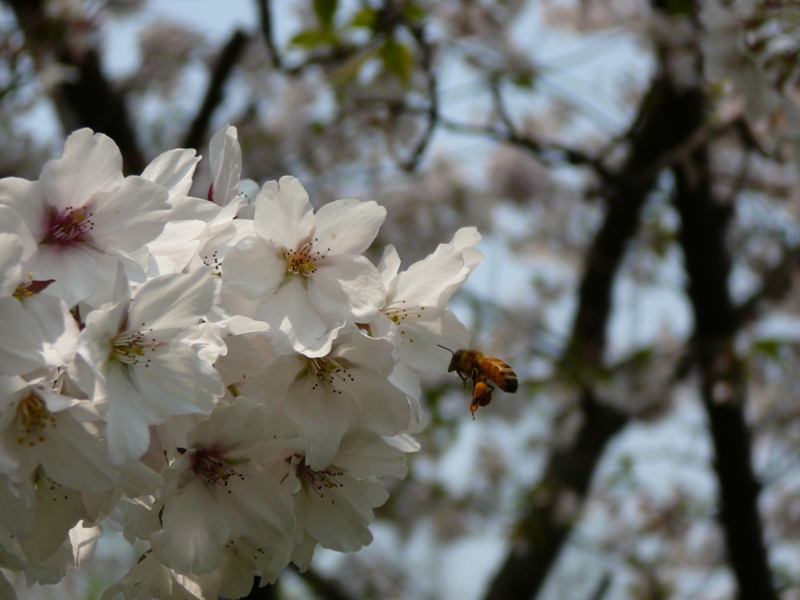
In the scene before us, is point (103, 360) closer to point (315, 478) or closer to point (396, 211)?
point (315, 478)

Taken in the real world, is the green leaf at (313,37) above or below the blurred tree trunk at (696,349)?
above

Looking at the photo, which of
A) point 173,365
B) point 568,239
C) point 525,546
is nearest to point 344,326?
point 173,365

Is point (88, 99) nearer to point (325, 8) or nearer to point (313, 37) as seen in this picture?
point (313, 37)

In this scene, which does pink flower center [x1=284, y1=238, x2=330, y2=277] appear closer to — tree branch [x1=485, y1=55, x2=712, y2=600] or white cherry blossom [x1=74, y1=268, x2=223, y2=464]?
white cherry blossom [x1=74, y1=268, x2=223, y2=464]

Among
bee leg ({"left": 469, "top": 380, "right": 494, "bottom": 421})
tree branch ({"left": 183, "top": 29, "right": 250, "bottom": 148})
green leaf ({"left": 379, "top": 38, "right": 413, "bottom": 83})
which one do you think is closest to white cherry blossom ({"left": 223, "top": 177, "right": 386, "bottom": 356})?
bee leg ({"left": 469, "top": 380, "right": 494, "bottom": 421})

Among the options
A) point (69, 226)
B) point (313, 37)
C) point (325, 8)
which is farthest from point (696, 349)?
point (69, 226)

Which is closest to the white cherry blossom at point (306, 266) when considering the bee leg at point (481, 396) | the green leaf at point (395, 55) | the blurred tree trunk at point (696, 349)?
the bee leg at point (481, 396)

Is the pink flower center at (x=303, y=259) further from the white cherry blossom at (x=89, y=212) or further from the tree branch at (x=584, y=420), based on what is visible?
the tree branch at (x=584, y=420)
